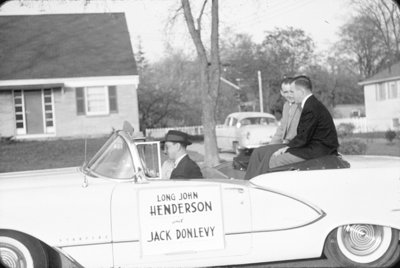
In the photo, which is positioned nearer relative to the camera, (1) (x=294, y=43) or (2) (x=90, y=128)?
(1) (x=294, y=43)

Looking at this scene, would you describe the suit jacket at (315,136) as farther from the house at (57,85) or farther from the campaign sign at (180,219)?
the house at (57,85)

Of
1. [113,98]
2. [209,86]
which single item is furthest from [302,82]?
[113,98]

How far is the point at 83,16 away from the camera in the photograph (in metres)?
25.7

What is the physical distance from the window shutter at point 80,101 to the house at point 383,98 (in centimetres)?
1847

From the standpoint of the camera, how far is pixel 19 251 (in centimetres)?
418

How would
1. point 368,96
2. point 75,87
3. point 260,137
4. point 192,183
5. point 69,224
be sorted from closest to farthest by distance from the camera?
1. point 69,224
2. point 192,183
3. point 260,137
4. point 75,87
5. point 368,96

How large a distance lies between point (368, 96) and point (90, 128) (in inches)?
881

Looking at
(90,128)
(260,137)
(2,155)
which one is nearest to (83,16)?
(90,128)

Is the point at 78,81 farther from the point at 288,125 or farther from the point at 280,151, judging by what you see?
the point at 280,151

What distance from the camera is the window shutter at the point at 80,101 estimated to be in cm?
2370

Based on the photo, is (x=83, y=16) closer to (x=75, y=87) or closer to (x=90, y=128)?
(x=75, y=87)

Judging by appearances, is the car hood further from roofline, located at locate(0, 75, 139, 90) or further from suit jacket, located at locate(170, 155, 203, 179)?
roofline, located at locate(0, 75, 139, 90)

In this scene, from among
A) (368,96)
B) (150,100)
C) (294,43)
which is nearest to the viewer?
(294,43)

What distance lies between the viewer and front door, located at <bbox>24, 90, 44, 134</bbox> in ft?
78.0
